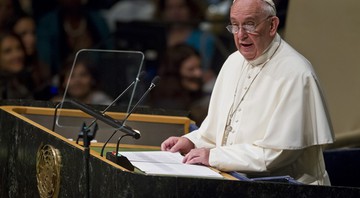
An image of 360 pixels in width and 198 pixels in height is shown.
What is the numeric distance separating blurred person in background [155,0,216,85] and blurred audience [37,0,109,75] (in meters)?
0.61

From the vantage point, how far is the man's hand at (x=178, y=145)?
6.19 metres

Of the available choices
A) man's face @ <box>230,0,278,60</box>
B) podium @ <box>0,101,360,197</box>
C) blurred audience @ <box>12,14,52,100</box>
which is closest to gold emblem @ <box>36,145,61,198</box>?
podium @ <box>0,101,360,197</box>

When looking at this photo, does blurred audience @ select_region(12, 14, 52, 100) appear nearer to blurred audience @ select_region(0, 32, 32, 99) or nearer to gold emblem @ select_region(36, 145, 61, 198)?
blurred audience @ select_region(0, 32, 32, 99)

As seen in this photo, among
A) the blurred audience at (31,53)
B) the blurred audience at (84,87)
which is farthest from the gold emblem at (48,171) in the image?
the blurred audience at (31,53)

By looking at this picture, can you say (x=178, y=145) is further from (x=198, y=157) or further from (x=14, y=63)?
(x=14, y=63)

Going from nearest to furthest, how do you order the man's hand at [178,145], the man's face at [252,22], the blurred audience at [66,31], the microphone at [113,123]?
the microphone at [113,123]
the man's face at [252,22]
the man's hand at [178,145]
the blurred audience at [66,31]

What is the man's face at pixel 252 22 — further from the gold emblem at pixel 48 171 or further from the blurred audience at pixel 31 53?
the blurred audience at pixel 31 53

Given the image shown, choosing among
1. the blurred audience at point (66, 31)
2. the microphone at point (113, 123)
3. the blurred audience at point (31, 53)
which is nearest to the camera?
the microphone at point (113, 123)

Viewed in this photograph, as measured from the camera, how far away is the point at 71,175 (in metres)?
5.81

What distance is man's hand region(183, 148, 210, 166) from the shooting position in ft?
19.0

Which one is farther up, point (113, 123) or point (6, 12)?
point (6, 12)

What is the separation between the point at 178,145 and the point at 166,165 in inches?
22.3

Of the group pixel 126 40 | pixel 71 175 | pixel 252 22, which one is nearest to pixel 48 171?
pixel 71 175

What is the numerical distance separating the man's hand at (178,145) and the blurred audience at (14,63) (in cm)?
429
